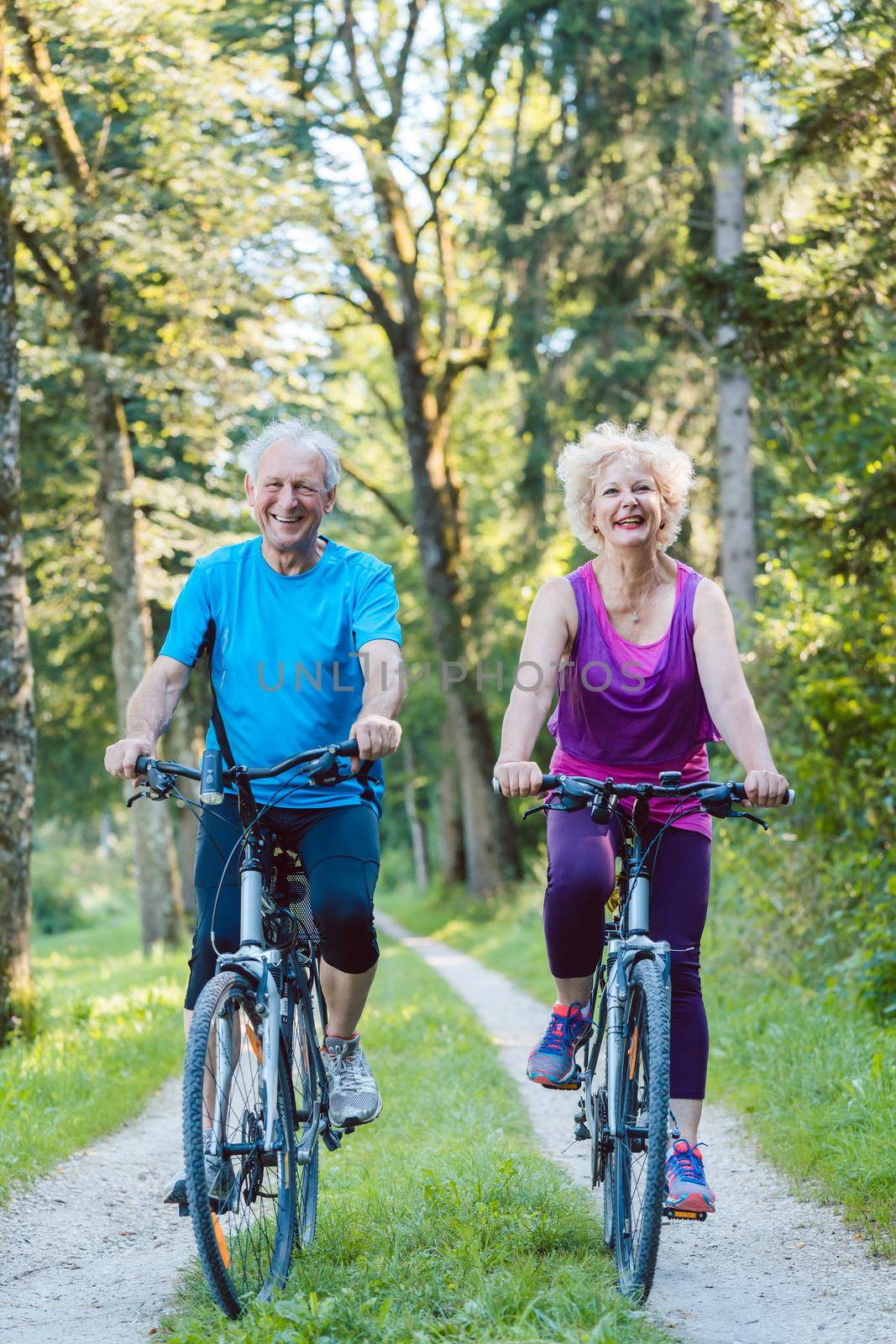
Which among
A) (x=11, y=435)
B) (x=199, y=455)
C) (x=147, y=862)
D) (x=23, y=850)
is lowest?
(x=147, y=862)

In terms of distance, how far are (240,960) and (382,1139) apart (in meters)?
2.57

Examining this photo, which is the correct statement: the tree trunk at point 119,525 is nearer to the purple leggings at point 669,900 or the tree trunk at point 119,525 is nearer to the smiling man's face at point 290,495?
the smiling man's face at point 290,495

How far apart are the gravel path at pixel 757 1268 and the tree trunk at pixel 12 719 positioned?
3524 millimetres

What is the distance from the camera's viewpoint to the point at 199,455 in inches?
638

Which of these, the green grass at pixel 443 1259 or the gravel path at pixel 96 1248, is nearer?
the green grass at pixel 443 1259

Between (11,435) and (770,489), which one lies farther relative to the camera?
(770,489)

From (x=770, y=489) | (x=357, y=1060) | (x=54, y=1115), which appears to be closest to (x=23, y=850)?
(x=54, y=1115)

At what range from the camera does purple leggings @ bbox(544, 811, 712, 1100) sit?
3.96 meters

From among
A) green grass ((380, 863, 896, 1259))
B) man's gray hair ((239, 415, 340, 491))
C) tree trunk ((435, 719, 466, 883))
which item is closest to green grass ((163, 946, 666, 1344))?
green grass ((380, 863, 896, 1259))

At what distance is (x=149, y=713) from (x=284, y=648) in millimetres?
427

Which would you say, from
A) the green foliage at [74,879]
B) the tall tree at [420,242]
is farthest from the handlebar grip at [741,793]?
the green foliage at [74,879]

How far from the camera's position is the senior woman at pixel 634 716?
3965 mm

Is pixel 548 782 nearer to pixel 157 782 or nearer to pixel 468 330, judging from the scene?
pixel 157 782

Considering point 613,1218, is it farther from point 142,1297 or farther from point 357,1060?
point 142,1297
